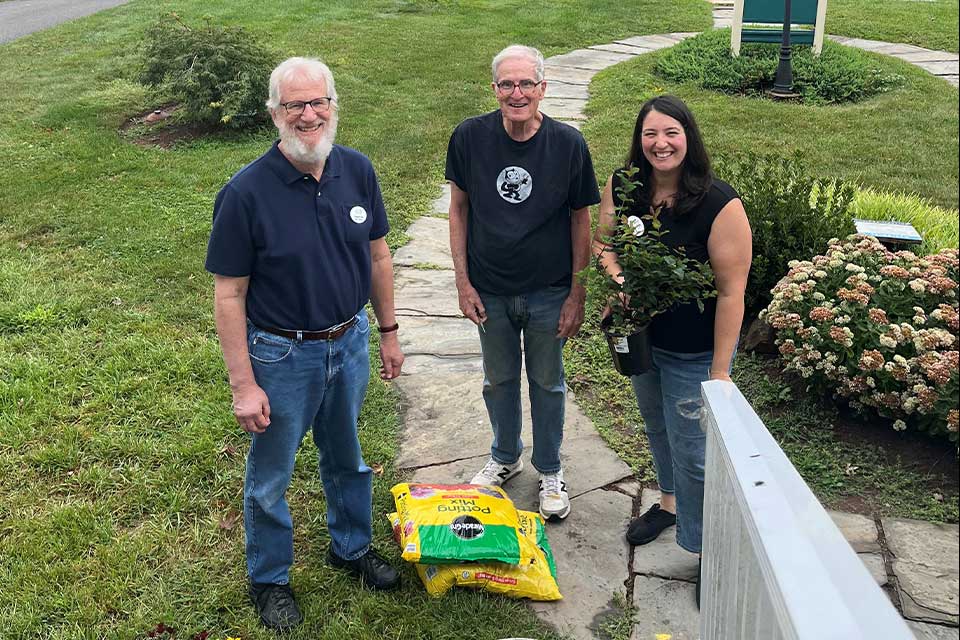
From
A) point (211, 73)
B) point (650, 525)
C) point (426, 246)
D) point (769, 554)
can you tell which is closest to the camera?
point (769, 554)

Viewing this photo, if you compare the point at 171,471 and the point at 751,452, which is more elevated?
the point at 751,452

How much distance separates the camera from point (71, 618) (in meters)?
2.98

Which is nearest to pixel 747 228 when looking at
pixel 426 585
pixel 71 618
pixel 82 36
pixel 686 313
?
pixel 686 313

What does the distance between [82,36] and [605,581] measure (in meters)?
13.5

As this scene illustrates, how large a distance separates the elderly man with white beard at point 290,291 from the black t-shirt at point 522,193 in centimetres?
39

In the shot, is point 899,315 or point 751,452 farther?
point 899,315

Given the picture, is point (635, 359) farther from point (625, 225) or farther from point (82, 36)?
point (82, 36)

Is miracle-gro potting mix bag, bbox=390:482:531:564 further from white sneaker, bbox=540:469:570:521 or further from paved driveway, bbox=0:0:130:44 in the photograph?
paved driveway, bbox=0:0:130:44

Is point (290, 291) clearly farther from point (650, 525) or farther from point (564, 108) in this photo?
point (564, 108)

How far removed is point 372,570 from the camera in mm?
3131

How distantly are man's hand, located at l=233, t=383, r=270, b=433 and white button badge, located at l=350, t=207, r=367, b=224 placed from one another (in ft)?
1.96

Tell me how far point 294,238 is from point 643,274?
3.51ft

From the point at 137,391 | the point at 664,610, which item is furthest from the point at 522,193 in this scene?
the point at 137,391

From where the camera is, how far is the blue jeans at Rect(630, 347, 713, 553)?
2.86 meters
